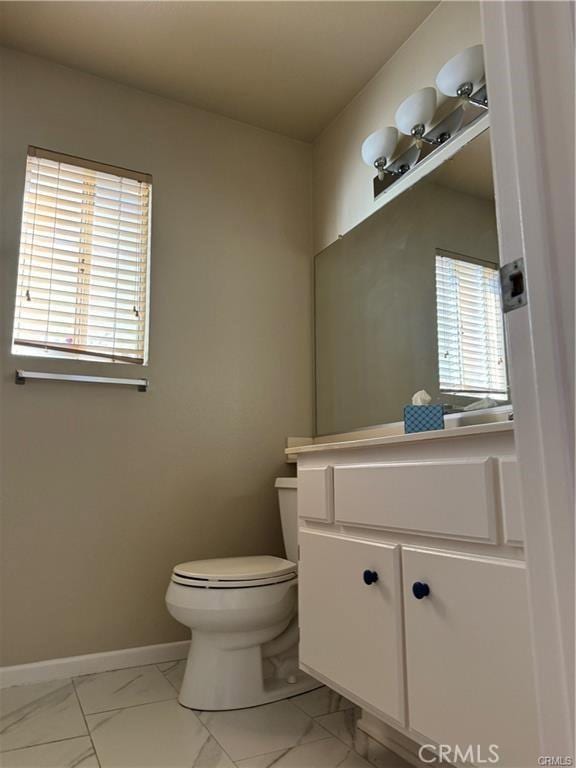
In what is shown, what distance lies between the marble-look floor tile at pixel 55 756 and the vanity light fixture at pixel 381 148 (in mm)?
2104

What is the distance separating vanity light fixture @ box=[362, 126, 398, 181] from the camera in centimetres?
202

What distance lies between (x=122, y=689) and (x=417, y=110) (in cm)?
223

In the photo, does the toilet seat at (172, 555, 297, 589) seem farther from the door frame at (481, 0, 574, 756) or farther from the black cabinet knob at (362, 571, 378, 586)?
the door frame at (481, 0, 574, 756)

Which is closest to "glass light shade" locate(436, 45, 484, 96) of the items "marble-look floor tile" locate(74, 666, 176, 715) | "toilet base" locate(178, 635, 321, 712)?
"toilet base" locate(178, 635, 321, 712)

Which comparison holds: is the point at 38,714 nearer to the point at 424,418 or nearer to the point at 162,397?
the point at 162,397

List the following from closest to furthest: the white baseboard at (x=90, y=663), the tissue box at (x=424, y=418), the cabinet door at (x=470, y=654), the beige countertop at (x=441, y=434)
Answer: the cabinet door at (x=470, y=654) < the beige countertop at (x=441, y=434) < the tissue box at (x=424, y=418) < the white baseboard at (x=90, y=663)

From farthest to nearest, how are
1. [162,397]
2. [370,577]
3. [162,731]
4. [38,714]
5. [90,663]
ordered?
[162,397]
[90,663]
[38,714]
[162,731]
[370,577]

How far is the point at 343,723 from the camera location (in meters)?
1.49

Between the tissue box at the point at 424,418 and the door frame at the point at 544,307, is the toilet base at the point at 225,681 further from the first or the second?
the door frame at the point at 544,307

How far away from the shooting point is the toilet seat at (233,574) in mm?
1586

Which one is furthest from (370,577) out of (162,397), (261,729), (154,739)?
(162,397)

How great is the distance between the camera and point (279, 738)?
140 centimetres

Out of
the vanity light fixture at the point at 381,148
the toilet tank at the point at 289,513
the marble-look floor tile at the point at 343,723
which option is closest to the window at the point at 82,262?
the toilet tank at the point at 289,513

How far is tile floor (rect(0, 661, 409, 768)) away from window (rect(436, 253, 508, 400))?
1.02 meters
